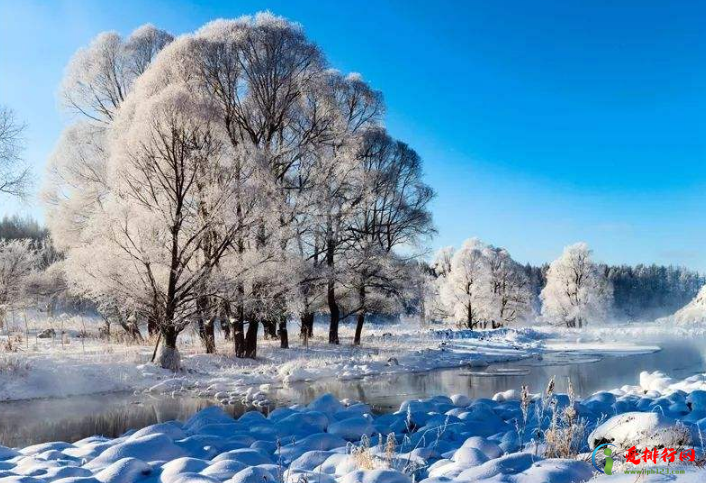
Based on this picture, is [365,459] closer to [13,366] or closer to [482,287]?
[13,366]

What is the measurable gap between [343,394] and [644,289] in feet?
345

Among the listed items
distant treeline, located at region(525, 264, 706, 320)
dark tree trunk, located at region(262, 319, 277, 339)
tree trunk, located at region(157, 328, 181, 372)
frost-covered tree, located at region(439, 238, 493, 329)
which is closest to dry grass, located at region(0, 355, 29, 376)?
tree trunk, located at region(157, 328, 181, 372)

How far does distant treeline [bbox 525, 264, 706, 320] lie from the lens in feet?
315

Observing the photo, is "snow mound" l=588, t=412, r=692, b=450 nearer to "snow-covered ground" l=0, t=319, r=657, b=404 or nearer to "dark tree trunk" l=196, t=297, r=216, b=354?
"snow-covered ground" l=0, t=319, r=657, b=404

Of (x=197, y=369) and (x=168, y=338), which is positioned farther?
(x=197, y=369)

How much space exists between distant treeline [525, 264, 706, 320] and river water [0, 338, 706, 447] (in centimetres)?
7556

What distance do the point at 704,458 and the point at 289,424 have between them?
14.9 ft

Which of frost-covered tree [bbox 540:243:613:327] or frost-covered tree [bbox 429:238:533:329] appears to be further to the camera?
frost-covered tree [bbox 540:243:613:327]

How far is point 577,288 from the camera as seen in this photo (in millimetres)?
49094

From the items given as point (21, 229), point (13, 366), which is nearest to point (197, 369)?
point (13, 366)

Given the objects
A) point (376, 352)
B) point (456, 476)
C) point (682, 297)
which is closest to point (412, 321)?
point (376, 352)

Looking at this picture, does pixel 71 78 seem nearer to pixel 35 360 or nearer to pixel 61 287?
pixel 61 287

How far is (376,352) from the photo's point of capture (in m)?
20.3

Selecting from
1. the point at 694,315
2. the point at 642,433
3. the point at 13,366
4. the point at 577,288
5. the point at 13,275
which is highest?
the point at 13,275
